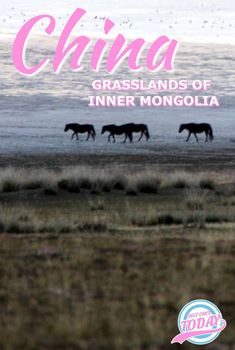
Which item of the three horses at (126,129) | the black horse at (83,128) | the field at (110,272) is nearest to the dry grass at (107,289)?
the field at (110,272)

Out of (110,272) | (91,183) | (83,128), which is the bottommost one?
(91,183)

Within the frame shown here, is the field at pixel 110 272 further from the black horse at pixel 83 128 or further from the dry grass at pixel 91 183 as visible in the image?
the black horse at pixel 83 128

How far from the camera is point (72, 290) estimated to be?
12.7m

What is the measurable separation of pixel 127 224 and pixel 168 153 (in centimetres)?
3611

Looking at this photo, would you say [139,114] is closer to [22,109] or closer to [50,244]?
[22,109]

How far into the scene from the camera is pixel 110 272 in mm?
13922

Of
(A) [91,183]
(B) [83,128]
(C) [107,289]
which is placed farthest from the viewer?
(B) [83,128]

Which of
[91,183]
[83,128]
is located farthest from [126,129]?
[91,183]

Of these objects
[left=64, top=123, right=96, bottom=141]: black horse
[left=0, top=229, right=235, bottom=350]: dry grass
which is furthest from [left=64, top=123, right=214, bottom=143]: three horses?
[left=0, top=229, right=235, bottom=350]: dry grass

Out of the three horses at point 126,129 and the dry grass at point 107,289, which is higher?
the dry grass at point 107,289

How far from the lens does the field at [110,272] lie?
10.6 metres

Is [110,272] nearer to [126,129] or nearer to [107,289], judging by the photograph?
[107,289]

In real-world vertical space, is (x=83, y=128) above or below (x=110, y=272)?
below

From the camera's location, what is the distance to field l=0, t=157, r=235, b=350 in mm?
10641
